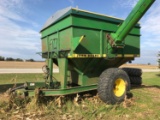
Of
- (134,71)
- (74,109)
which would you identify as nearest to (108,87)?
(74,109)

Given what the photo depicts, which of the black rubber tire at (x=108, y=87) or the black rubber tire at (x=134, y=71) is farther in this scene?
the black rubber tire at (x=134, y=71)

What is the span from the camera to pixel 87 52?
6.03 metres

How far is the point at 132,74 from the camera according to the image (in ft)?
31.7

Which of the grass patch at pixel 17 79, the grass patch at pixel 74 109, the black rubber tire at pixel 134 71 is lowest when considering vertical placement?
the grass patch at pixel 74 109

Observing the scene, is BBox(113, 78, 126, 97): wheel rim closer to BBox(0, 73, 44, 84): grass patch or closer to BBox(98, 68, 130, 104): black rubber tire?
BBox(98, 68, 130, 104): black rubber tire

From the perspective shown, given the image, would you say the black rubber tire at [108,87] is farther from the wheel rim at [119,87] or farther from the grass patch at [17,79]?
the grass patch at [17,79]

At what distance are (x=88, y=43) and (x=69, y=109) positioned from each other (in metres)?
2.04

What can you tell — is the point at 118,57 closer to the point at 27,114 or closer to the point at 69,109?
the point at 69,109

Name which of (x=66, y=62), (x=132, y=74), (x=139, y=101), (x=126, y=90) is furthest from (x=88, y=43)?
(x=132, y=74)

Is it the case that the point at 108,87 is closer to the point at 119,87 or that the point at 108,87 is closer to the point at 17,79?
the point at 119,87

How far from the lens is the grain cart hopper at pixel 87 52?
576cm

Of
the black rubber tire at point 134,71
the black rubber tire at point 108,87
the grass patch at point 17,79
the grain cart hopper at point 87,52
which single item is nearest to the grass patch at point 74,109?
the black rubber tire at point 108,87

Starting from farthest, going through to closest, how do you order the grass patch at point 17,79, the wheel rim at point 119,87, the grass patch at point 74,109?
the grass patch at point 17,79
the wheel rim at point 119,87
the grass patch at point 74,109

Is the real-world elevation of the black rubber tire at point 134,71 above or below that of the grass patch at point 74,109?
above
